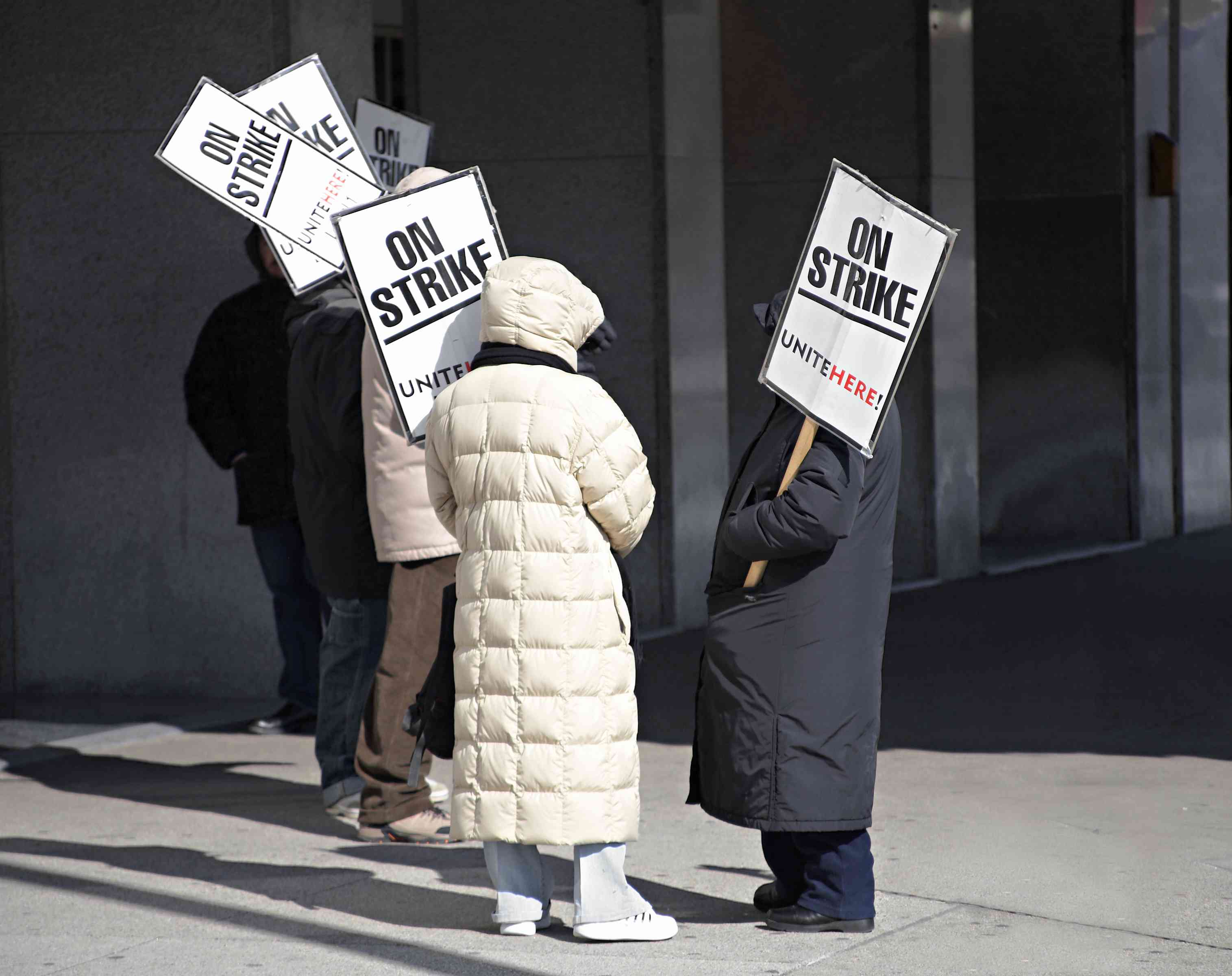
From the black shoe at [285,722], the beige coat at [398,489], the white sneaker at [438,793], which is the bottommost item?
the white sneaker at [438,793]

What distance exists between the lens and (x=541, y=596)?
4.37 metres

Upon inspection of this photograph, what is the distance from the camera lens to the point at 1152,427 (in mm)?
13234

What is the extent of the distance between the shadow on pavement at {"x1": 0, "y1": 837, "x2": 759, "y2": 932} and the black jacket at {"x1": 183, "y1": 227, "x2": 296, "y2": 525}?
2.00m

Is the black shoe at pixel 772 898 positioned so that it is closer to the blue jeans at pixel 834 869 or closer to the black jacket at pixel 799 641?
the blue jeans at pixel 834 869

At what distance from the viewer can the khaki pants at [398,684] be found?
18.3ft

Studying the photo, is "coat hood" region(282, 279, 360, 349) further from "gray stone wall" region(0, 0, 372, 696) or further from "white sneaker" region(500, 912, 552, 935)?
"white sneaker" region(500, 912, 552, 935)

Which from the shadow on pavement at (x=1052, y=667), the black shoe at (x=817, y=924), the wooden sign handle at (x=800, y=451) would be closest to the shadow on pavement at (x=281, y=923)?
the black shoe at (x=817, y=924)

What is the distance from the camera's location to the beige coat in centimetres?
558

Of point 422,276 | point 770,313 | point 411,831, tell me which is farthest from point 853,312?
point 411,831

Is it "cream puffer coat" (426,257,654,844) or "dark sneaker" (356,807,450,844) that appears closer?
"cream puffer coat" (426,257,654,844)

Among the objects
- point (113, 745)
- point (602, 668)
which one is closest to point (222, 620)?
point (113, 745)

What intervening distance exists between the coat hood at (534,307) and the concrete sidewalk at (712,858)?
4.97ft

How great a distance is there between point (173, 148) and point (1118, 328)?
911cm

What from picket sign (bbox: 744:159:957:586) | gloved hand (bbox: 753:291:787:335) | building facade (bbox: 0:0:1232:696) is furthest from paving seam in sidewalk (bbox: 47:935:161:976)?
building facade (bbox: 0:0:1232:696)
